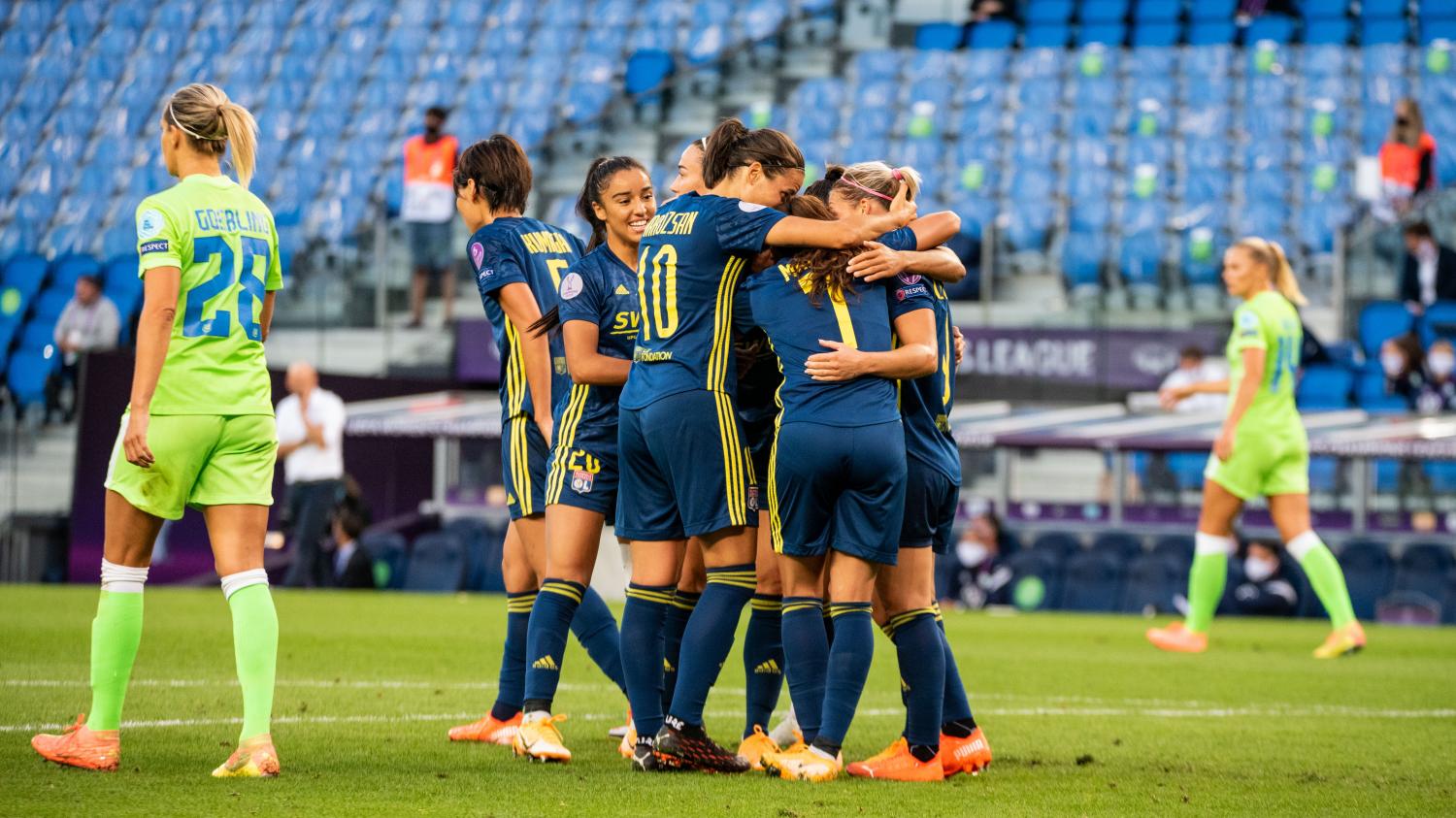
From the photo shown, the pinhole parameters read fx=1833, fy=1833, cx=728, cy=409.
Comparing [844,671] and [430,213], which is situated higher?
[430,213]

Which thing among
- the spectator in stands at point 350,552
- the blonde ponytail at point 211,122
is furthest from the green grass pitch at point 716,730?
the spectator in stands at point 350,552

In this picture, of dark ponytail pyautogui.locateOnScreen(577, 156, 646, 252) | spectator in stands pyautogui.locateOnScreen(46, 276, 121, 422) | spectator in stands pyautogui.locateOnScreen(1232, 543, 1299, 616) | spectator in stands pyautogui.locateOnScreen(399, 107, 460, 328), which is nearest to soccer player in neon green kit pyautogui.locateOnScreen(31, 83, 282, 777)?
dark ponytail pyautogui.locateOnScreen(577, 156, 646, 252)

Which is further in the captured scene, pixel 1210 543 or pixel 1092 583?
pixel 1092 583

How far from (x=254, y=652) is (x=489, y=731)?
4.16 ft

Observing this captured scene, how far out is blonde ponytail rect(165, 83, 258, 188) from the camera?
511 centimetres

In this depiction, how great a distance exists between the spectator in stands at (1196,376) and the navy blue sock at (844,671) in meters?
11.3

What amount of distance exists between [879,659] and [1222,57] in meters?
14.6

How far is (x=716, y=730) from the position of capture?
6.58m

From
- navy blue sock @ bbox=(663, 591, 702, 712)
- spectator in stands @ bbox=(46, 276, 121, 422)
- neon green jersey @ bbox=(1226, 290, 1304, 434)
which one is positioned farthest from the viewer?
spectator in stands @ bbox=(46, 276, 121, 422)

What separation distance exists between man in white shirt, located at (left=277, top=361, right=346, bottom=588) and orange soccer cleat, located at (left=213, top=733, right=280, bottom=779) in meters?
9.64

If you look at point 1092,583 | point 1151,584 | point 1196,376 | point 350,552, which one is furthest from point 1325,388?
point 350,552

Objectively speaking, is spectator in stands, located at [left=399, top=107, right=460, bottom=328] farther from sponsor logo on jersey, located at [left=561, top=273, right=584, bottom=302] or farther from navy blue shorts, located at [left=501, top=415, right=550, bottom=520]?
sponsor logo on jersey, located at [left=561, top=273, right=584, bottom=302]

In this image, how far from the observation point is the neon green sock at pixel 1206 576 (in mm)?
10578

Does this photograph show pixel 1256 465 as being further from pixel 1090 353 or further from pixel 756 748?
pixel 1090 353
